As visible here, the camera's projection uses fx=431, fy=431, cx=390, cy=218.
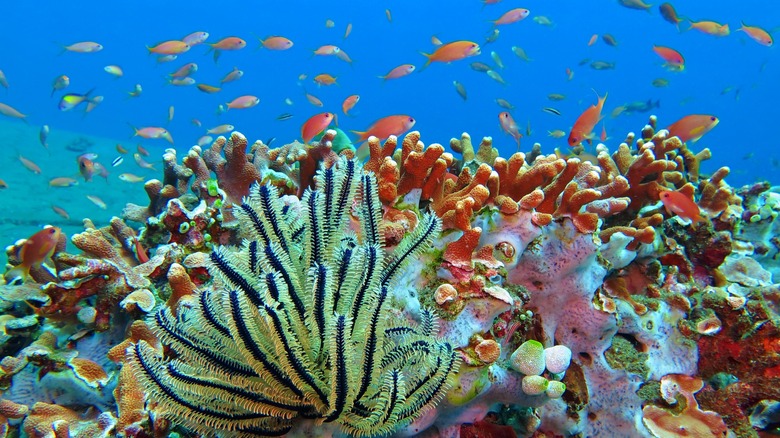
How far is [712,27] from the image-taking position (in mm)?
8766

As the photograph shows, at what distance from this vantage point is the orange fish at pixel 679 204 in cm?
361

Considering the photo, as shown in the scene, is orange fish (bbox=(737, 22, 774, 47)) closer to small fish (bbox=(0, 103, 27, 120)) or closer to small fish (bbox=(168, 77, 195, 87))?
small fish (bbox=(168, 77, 195, 87))

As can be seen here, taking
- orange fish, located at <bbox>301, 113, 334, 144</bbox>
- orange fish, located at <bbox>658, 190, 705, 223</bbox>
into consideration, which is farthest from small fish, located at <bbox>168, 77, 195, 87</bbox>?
orange fish, located at <bbox>658, 190, 705, 223</bbox>

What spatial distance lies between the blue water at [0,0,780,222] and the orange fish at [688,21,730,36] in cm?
8670

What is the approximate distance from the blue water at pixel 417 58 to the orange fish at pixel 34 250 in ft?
307

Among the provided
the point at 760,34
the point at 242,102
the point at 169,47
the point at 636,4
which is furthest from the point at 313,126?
the point at 636,4

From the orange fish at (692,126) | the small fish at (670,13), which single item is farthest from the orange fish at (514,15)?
Result: the orange fish at (692,126)

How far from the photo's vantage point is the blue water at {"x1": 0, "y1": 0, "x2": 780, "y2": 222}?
327ft

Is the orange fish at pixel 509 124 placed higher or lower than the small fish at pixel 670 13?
lower

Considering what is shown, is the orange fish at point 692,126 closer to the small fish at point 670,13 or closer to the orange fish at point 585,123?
the orange fish at point 585,123

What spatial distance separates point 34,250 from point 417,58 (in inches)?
4511

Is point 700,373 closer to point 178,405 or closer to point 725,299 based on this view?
point 725,299

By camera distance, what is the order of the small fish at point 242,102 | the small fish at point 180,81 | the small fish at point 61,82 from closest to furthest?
the small fish at point 242,102, the small fish at point 61,82, the small fish at point 180,81

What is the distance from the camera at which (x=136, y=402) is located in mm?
2379
